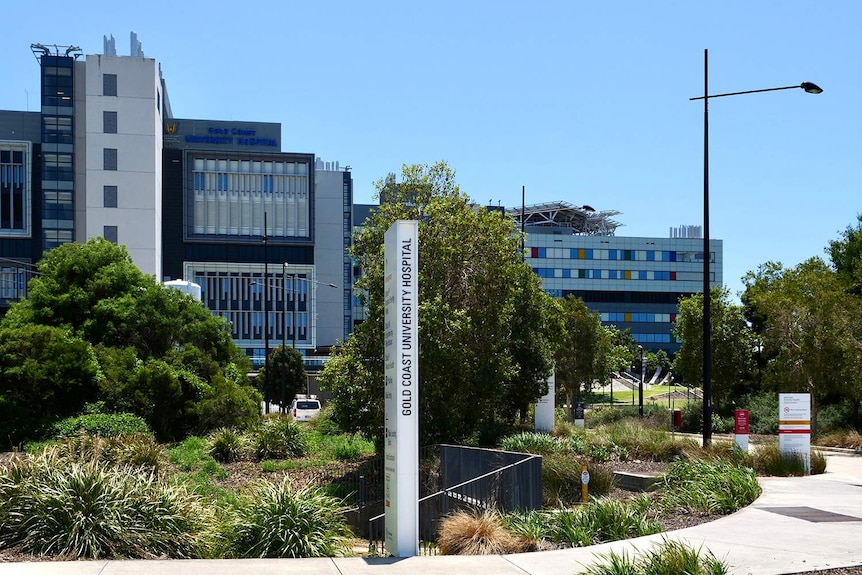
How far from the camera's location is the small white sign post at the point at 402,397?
435 inches

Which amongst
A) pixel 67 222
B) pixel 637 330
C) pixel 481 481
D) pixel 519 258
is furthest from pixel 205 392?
pixel 637 330

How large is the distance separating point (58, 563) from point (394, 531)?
3.76 meters

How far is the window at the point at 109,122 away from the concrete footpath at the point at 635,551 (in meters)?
98.2

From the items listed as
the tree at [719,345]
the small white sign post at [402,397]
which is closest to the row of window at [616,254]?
the tree at [719,345]

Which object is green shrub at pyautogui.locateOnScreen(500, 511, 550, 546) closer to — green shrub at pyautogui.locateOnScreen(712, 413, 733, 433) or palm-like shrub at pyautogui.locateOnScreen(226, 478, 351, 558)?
palm-like shrub at pyautogui.locateOnScreen(226, 478, 351, 558)

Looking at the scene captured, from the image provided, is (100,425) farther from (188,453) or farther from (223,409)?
(223,409)

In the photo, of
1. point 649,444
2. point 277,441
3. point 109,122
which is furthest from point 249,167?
point 649,444

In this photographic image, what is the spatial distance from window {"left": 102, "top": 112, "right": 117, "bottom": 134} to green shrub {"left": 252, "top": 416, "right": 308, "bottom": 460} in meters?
81.9

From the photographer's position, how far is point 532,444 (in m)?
23.6

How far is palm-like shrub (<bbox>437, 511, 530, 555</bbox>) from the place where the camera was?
11.8 m

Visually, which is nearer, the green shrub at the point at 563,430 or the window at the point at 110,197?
the green shrub at the point at 563,430

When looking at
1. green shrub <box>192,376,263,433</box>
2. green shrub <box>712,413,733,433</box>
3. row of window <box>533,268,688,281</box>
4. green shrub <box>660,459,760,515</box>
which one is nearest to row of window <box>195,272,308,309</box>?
row of window <box>533,268,688,281</box>

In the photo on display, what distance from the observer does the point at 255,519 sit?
38.1ft

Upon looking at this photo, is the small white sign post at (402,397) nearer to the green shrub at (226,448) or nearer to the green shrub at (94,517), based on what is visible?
the green shrub at (94,517)
